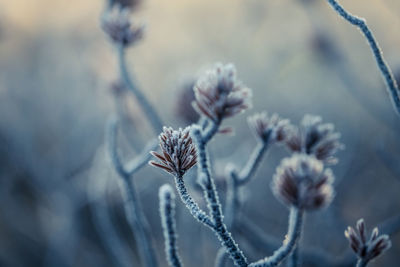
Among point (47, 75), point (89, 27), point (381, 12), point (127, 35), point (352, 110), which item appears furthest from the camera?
point (352, 110)

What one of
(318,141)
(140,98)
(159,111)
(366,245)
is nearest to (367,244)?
(366,245)

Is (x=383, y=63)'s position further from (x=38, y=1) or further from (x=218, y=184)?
(x=38, y=1)

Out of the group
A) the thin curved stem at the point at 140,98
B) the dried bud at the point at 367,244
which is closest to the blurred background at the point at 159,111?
the thin curved stem at the point at 140,98

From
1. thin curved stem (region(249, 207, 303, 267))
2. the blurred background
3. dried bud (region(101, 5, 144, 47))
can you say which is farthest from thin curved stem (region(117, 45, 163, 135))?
thin curved stem (region(249, 207, 303, 267))

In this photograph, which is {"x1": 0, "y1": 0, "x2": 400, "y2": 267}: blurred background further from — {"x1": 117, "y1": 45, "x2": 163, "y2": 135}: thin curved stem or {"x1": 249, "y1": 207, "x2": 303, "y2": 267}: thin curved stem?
{"x1": 249, "y1": 207, "x2": 303, "y2": 267}: thin curved stem

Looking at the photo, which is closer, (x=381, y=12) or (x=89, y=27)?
(x=381, y=12)

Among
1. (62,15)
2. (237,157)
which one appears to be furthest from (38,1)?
(237,157)

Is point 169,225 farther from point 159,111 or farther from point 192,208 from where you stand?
point 159,111
